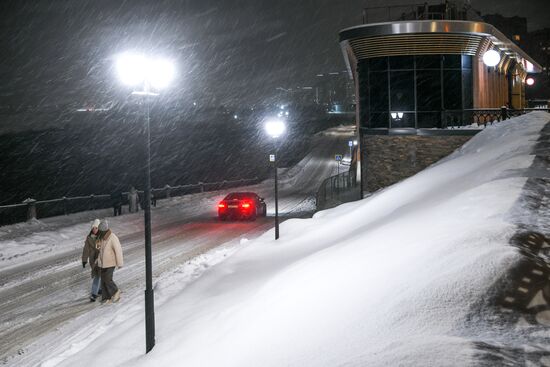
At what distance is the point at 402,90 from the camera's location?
26.4 metres

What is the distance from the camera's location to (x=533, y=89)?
288ft

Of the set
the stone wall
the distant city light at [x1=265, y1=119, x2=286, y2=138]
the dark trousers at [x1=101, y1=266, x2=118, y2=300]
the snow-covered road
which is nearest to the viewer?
the snow-covered road

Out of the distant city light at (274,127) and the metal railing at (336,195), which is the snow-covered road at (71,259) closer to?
the metal railing at (336,195)

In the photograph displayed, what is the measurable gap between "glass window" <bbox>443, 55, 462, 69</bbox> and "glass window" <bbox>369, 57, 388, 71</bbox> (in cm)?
285

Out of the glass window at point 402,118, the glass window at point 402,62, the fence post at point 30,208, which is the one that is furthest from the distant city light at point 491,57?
the fence post at point 30,208

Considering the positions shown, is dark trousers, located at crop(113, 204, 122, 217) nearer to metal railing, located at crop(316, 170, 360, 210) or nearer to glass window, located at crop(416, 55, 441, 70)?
metal railing, located at crop(316, 170, 360, 210)

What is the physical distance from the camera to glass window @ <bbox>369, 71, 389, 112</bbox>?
2655 centimetres

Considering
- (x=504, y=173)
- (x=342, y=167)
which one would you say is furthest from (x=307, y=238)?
(x=342, y=167)

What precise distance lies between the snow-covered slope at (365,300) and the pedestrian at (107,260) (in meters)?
0.61

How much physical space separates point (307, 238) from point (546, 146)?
23.0ft

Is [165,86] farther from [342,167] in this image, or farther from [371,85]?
[342,167]

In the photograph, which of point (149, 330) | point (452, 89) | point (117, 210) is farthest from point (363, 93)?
point (149, 330)

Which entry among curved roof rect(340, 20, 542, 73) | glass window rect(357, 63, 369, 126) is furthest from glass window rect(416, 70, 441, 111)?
glass window rect(357, 63, 369, 126)

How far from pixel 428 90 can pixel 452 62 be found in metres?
1.76
